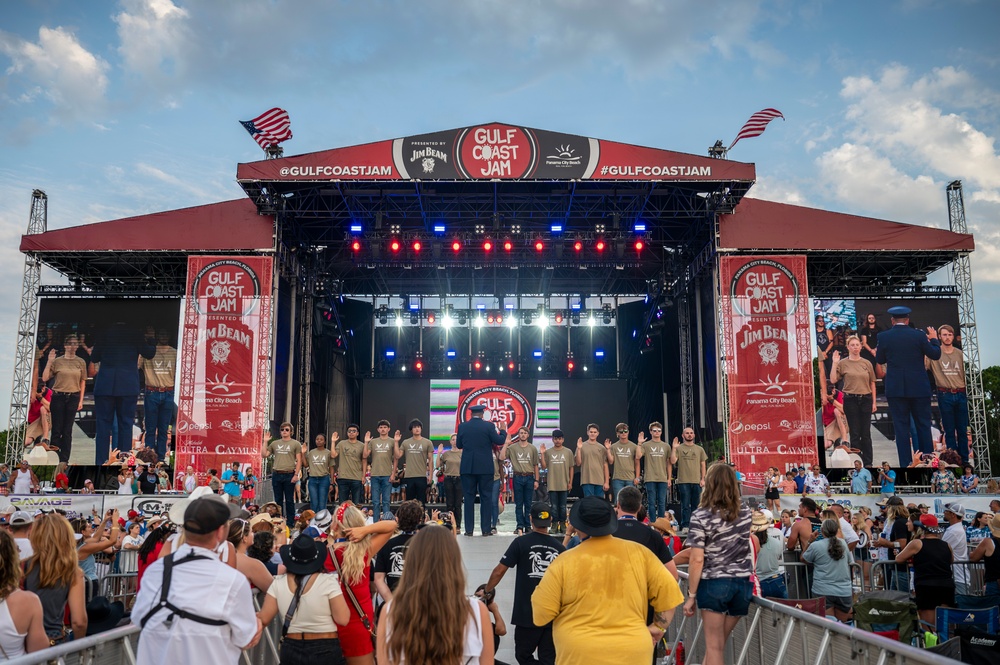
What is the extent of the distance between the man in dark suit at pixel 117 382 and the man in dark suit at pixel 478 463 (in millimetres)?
14592

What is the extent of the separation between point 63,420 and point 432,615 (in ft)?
73.8

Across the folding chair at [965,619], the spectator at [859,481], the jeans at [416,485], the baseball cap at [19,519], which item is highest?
the baseball cap at [19,519]

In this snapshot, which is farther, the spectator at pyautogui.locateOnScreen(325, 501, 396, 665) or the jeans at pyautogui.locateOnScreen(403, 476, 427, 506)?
the jeans at pyautogui.locateOnScreen(403, 476, 427, 506)

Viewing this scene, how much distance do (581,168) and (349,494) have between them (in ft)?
37.5

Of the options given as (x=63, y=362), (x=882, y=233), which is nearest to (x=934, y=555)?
(x=882, y=233)

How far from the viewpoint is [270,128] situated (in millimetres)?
21688

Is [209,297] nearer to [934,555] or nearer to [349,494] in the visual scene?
[349,494]

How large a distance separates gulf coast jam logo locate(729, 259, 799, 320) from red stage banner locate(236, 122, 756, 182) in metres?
2.44

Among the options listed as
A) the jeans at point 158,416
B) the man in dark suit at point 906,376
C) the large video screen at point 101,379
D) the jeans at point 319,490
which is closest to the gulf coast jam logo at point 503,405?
the jeans at point 158,416

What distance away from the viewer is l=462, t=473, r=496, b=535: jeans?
37.4ft

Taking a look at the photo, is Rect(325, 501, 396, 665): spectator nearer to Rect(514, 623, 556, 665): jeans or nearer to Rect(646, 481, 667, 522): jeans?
Rect(514, 623, 556, 665): jeans

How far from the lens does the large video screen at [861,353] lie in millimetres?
22312

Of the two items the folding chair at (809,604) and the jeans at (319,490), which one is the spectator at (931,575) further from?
the jeans at (319,490)

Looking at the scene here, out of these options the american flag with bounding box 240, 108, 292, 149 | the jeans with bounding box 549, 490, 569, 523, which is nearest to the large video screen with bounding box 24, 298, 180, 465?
the american flag with bounding box 240, 108, 292, 149
